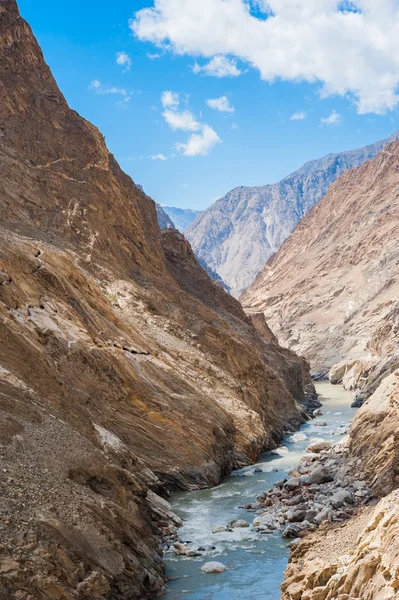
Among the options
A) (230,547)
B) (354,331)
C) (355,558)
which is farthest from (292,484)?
(354,331)

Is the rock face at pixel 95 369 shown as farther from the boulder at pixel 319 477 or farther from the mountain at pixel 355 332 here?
the mountain at pixel 355 332

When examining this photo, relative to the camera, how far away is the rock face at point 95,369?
527 inches

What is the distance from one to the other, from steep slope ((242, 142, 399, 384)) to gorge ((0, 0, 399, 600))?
1070 centimetres

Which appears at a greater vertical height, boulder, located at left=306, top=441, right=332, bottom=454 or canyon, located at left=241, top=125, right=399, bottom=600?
canyon, located at left=241, top=125, right=399, bottom=600

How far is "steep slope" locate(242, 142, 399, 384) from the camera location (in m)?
75.4

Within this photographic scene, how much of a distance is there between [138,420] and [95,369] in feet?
8.92

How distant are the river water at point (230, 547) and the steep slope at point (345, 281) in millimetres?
25818

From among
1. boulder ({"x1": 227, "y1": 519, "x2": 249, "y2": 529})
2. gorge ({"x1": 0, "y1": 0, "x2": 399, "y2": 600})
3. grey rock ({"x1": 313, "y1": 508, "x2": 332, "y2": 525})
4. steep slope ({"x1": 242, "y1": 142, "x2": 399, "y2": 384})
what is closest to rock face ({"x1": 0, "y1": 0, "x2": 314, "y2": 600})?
gorge ({"x1": 0, "y1": 0, "x2": 399, "y2": 600})

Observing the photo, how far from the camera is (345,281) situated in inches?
3999

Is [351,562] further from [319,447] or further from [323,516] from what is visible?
[319,447]

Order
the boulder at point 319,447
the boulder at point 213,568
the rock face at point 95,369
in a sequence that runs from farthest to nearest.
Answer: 1. the boulder at point 319,447
2. the boulder at point 213,568
3. the rock face at point 95,369

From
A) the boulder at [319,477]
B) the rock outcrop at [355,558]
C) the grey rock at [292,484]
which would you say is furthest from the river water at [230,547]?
the boulder at [319,477]

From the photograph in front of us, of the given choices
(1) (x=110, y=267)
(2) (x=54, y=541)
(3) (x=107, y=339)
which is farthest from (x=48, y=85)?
(2) (x=54, y=541)

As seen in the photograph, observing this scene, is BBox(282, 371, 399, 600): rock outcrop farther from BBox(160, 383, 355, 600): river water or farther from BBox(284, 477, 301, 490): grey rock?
BBox(284, 477, 301, 490): grey rock
